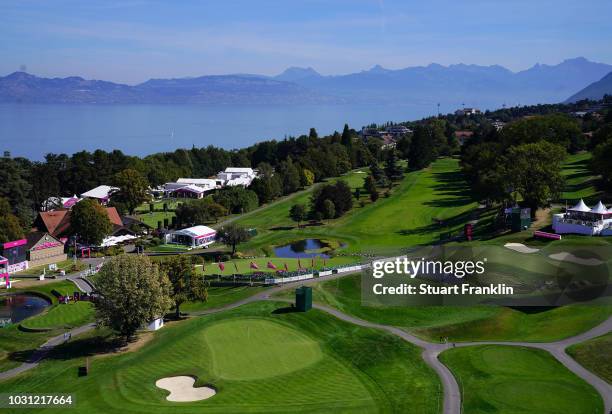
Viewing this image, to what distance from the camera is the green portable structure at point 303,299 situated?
45.7 m

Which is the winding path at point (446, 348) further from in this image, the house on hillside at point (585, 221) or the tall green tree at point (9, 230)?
the tall green tree at point (9, 230)

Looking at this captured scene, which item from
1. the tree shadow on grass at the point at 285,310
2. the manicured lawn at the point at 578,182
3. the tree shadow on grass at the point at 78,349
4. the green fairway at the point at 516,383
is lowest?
the tree shadow on grass at the point at 78,349

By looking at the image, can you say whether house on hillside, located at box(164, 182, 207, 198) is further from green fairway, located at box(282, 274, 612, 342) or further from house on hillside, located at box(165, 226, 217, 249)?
green fairway, located at box(282, 274, 612, 342)

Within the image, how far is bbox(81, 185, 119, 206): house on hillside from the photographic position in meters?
102

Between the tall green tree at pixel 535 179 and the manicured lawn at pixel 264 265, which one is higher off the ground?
the tall green tree at pixel 535 179

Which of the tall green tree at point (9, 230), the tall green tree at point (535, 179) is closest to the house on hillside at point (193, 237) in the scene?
the tall green tree at point (9, 230)

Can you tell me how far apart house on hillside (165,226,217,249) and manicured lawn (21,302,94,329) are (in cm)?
2338

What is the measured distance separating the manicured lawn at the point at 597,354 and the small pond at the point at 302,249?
34.9 m

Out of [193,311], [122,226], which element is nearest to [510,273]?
[193,311]

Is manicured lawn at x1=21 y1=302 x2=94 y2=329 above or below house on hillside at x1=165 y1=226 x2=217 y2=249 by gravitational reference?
below

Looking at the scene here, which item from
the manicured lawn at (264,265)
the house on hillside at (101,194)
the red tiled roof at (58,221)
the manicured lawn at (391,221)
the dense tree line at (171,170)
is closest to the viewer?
the manicured lawn at (264,265)

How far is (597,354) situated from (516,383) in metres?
6.15

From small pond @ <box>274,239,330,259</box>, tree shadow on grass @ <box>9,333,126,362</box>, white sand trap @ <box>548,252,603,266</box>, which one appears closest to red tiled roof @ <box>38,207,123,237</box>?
small pond @ <box>274,239,330,259</box>

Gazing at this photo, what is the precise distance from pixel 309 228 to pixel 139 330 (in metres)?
42.8
